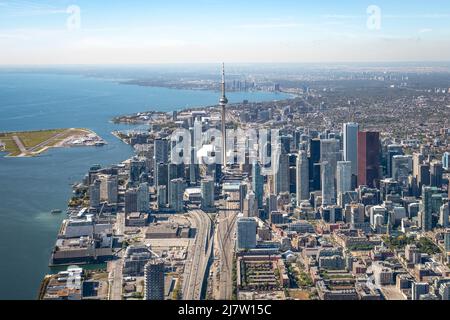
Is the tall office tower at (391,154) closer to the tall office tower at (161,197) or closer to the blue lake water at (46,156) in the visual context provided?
the tall office tower at (161,197)

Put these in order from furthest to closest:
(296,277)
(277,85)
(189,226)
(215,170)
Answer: (277,85) < (215,170) < (189,226) < (296,277)

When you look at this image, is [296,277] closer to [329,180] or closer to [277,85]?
[329,180]

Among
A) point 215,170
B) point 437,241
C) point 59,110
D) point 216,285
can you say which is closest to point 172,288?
point 216,285

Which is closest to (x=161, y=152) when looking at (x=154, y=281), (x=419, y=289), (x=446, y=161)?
(x=446, y=161)

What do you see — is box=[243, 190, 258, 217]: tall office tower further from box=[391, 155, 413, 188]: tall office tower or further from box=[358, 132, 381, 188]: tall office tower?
box=[391, 155, 413, 188]: tall office tower

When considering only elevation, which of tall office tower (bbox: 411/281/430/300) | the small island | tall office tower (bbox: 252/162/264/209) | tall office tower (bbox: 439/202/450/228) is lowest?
tall office tower (bbox: 411/281/430/300)

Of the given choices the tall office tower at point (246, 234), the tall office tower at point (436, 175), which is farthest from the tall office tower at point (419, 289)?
the tall office tower at point (436, 175)

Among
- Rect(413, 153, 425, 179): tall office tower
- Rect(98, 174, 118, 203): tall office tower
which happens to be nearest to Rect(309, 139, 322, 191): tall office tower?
Rect(413, 153, 425, 179): tall office tower
